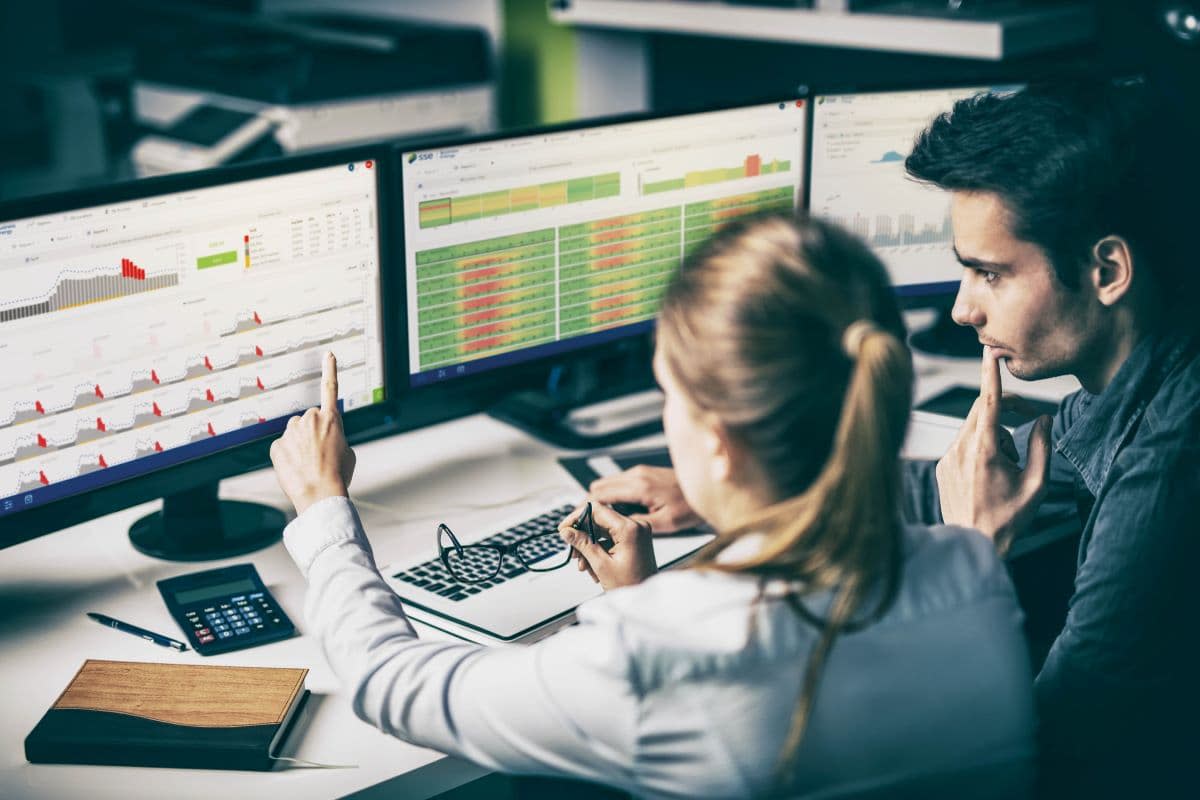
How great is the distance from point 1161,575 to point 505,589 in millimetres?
666

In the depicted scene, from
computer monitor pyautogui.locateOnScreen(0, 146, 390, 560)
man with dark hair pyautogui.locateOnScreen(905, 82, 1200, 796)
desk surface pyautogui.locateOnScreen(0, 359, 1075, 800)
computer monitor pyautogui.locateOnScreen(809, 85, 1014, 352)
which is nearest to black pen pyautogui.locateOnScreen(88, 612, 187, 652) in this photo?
desk surface pyautogui.locateOnScreen(0, 359, 1075, 800)

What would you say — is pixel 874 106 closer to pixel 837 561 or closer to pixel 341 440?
pixel 341 440

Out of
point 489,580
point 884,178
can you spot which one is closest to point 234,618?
point 489,580

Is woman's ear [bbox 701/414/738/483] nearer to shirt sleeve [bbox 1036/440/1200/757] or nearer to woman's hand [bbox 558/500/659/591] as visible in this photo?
woman's hand [bbox 558/500/659/591]

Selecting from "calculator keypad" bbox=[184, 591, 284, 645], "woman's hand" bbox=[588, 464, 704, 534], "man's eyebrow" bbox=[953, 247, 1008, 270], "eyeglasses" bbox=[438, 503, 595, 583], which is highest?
"man's eyebrow" bbox=[953, 247, 1008, 270]

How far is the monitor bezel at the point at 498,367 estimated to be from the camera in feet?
5.39

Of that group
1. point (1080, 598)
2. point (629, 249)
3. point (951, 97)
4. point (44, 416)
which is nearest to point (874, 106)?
point (951, 97)

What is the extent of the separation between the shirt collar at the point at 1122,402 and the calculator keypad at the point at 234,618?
34.9 inches

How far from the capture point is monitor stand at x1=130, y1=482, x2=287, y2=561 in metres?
1.57

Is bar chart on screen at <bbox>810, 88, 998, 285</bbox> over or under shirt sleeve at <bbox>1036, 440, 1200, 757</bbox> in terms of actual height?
over

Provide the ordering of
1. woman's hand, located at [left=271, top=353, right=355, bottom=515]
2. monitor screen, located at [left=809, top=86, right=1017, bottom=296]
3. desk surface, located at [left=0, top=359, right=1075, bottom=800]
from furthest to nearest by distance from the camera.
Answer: monitor screen, located at [left=809, top=86, right=1017, bottom=296] < woman's hand, located at [left=271, top=353, right=355, bottom=515] < desk surface, located at [left=0, top=359, right=1075, bottom=800]

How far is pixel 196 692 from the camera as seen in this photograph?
4.09ft

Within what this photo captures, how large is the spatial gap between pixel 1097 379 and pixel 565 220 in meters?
0.72

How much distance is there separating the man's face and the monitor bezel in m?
0.29
